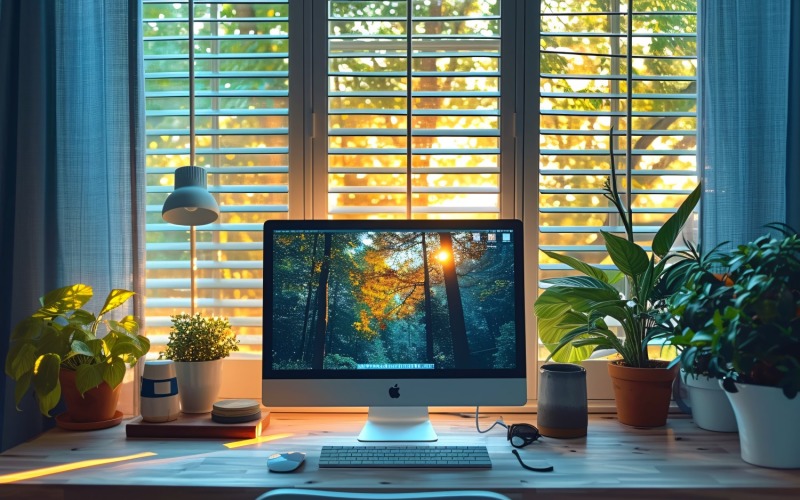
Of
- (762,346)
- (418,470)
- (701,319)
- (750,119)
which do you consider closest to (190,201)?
(418,470)

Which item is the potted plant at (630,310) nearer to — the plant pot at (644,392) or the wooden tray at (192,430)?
the plant pot at (644,392)

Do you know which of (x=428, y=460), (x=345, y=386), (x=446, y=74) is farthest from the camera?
(x=446, y=74)

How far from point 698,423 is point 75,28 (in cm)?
191

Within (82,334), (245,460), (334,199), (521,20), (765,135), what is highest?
(521,20)

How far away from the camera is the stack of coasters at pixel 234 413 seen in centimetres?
172

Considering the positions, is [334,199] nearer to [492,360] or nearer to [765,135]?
[492,360]

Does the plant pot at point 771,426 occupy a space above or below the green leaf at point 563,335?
below

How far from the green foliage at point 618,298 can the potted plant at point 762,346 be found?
0.74 feet

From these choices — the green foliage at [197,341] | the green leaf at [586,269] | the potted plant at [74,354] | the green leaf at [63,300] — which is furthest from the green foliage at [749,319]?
the green leaf at [63,300]

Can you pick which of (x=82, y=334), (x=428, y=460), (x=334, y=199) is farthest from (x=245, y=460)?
(x=334, y=199)

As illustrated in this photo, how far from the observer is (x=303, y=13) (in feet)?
6.49

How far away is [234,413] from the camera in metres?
1.72

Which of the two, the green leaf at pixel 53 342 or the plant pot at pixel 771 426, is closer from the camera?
the plant pot at pixel 771 426

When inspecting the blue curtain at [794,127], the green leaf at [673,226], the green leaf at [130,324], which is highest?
the blue curtain at [794,127]
